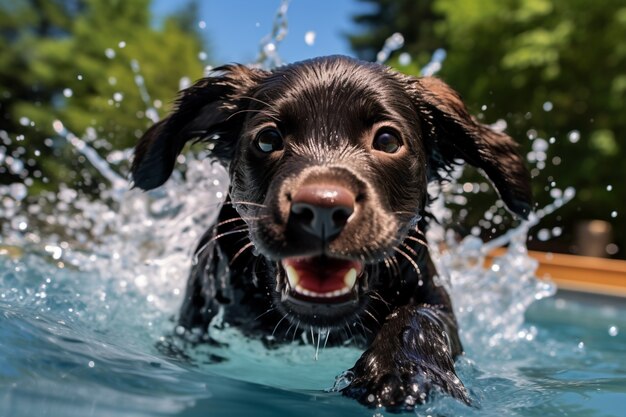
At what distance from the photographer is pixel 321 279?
2.50m

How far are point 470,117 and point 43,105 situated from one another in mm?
21993

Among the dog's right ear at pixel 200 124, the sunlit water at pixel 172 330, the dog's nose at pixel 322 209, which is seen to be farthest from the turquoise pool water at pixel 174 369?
the dog's right ear at pixel 200 124

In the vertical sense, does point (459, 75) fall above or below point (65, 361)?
above

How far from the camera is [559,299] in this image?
9.11 m

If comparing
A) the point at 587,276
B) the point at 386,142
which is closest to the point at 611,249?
the point at 587,276

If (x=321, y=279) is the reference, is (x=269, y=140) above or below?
above

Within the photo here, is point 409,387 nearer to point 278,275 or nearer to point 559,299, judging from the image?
point 278,275

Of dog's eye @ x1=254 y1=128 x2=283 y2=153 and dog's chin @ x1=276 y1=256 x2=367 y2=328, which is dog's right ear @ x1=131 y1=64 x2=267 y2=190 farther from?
dog's chin @ x1=276 y1=256 x2=367 y2=328

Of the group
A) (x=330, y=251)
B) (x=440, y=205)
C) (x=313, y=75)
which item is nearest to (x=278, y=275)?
(x=330, y=251)

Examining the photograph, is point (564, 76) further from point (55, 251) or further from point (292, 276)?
point (292, 276)

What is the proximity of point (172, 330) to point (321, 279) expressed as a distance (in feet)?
5.35

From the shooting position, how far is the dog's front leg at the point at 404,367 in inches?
93.5

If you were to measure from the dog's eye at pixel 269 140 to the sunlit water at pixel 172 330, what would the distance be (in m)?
0.93

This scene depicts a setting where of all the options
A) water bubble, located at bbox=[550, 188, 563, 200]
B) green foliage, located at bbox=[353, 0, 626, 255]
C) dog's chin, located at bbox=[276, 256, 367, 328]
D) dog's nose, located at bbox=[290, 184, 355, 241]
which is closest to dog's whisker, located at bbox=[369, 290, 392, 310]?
dog's chin, located at bbox=[276, 256, 367, 328]
